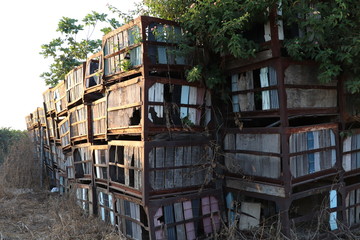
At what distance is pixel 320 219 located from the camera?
6.96 meters

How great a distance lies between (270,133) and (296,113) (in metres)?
0.66

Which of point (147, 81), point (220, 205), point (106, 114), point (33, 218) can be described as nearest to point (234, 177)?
point (220, 205)

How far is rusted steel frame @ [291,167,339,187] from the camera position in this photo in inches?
252

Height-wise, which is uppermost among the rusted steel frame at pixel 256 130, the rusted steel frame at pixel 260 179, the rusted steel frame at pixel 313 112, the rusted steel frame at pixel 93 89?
the rusted steel frame at pixel 93 89

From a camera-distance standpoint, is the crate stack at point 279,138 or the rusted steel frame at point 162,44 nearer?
the crate stack at point 279,138

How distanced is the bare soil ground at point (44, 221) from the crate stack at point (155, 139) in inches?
23.2

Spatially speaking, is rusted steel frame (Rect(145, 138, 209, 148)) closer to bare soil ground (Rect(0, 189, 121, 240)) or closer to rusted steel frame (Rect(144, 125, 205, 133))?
rusted steel frame (Rect(144, 125, 205, 133))

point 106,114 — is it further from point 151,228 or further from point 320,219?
point 320,219

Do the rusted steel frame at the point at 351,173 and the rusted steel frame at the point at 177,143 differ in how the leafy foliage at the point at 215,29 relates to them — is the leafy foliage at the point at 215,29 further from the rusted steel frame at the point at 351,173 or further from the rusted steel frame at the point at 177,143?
the rusted steel frame at the point at 351,173

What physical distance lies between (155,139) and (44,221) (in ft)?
17.2

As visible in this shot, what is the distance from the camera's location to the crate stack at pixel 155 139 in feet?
22.0

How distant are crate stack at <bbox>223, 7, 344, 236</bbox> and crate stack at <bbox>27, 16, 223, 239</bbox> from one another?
688 mm

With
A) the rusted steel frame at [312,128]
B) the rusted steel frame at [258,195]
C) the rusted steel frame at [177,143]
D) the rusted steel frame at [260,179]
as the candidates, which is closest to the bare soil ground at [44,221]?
the rusted steel frame at [177,143]

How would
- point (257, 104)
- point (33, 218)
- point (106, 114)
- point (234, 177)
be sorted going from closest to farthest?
point (257, 104) < point (234, 177) < point (106, 114) < point (33, 218)
